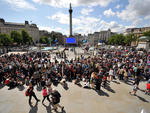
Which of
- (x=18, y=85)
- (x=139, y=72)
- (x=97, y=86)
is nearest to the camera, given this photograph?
(x=97, y=86)

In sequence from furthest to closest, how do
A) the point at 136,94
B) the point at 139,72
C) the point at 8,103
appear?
1. the point at 139,72
2. the point at 136,94
3. the point at 8,103

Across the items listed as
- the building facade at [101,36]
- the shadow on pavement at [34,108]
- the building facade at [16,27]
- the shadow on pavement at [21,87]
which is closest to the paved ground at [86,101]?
the shadow on pavement at [34,108]

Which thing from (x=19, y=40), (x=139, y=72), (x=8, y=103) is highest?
(x=19, y=40)

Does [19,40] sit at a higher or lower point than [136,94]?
higher

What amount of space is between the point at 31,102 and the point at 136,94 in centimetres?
815

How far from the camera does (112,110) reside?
6328 millimetres

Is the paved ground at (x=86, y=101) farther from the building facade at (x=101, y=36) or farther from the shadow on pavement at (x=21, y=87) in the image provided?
the building facade at (x=101, y=36)

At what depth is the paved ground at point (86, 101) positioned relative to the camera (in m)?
6.37

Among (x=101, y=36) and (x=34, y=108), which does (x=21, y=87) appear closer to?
(x=34, y=108)

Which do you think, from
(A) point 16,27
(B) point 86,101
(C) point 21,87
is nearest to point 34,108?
(B) point 86,101

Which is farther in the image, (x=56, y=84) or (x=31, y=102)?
(x=56, y=84)

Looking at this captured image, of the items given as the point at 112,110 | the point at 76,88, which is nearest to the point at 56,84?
the point at 76,88

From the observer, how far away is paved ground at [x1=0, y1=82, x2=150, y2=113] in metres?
6.37

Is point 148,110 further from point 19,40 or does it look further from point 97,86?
point 19,40
